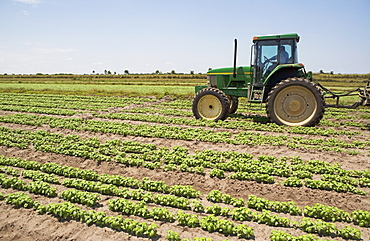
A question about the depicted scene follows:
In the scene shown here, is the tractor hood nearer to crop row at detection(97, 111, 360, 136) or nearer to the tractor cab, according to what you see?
the tractor cab

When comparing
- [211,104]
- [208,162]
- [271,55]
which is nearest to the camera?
[208,162]

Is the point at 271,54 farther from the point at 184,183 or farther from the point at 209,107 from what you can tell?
the point at 184,183

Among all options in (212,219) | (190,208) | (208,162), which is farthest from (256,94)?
(212,219)

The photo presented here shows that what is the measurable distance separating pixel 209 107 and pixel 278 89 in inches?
142

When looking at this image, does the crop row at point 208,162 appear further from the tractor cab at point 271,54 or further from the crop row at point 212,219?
the tractor cab at point 271,54

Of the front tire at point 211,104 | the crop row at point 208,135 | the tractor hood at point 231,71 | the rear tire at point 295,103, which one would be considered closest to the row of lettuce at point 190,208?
the crop row at point 208,135

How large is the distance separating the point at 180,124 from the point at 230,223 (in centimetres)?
888

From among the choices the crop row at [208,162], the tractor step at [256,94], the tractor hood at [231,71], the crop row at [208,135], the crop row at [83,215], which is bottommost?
the crop row at [83,215]

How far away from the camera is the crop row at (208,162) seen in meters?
6.50

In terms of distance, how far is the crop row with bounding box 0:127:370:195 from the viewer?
6505 millimetres

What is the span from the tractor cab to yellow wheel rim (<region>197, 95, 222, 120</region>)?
2.13 metres

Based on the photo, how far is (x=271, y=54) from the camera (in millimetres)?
12328

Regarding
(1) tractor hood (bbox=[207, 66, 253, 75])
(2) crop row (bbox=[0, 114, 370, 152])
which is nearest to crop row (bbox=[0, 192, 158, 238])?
(2) crop row (bbox=[0, 114, 370, 152])

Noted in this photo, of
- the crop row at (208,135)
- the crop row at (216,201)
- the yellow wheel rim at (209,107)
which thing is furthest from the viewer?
the yellow wheel rim at (209,107)
